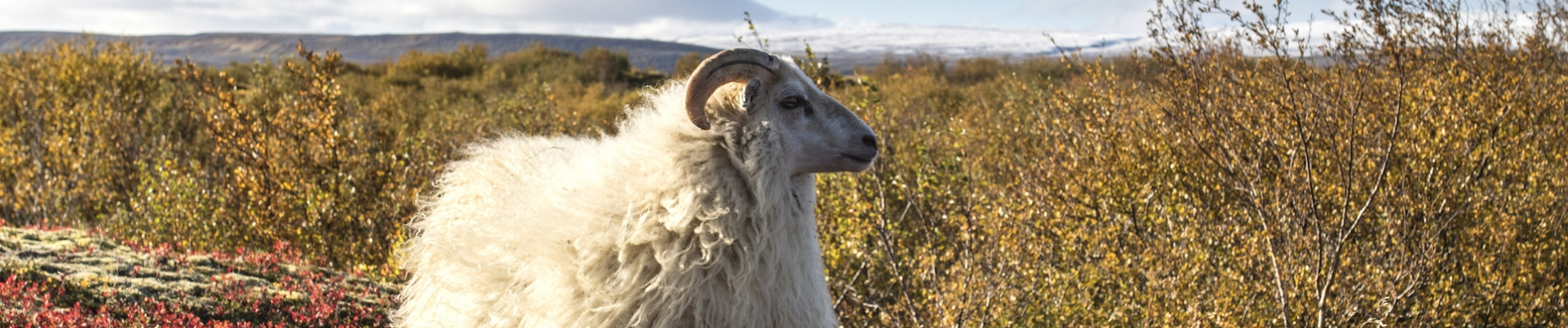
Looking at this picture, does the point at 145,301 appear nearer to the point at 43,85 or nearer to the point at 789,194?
the point at 789,194

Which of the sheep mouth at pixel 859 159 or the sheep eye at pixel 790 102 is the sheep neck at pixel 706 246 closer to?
the sheep eye at pixel 790 102

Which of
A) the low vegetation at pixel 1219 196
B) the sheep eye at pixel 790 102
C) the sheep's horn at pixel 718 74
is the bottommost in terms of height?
the low vegetation at pixel 1219 196

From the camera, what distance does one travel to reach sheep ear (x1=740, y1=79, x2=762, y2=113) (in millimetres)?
3293

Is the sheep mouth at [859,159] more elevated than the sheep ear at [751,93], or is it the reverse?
the sheep ear at [751,93]

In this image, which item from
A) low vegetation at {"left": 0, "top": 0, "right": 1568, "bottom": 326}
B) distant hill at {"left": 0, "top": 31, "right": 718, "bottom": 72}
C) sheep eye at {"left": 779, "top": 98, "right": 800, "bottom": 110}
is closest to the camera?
sheep eye at {"left": 779, "top": 98, "right": 800, "bottom": 110}

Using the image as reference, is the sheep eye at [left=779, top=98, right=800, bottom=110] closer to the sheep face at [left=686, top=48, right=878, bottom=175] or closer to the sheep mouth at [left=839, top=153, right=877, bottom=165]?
the sheep face at [left=686, top=48, right=878, bottom=175]

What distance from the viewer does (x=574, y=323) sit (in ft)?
10.8

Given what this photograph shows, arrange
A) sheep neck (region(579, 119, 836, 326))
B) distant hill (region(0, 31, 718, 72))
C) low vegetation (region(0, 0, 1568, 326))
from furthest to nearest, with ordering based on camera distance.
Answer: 1. distant hill (region(0, 31, 718, 72))
2. low vegetation (region(0, 0, 1568, 326))
3. sheep neck (region(579, 119, 836, 326))

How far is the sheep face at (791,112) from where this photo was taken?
3.29 metres

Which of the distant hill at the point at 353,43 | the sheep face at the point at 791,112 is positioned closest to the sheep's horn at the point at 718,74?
the sheep face at the point at 791,112

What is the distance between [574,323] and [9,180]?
1232cm

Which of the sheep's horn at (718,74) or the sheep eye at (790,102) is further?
the sheep eye at (790,102)

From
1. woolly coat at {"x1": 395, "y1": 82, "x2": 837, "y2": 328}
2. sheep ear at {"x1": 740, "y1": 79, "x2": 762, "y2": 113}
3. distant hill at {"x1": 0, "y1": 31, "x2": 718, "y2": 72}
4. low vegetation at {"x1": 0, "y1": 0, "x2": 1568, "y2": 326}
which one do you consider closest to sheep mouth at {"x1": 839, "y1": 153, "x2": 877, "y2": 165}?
woolly coat at {"x1": 395, "y1": 82, "x2": 837, "y2": 328}

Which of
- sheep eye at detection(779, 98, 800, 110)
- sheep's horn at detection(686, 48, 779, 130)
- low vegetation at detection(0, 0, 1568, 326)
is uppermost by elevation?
sheep's horn at detection(686, 48, 779, 130)
